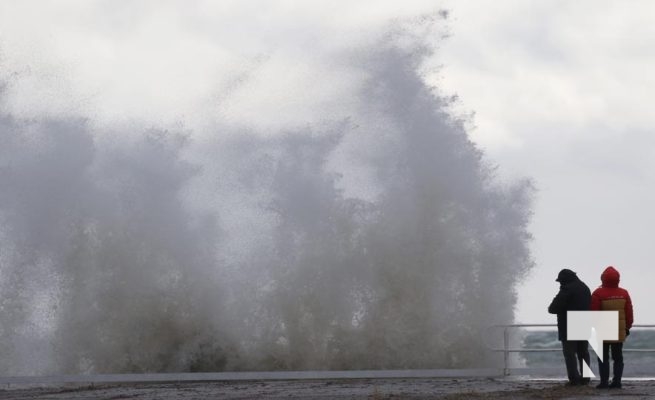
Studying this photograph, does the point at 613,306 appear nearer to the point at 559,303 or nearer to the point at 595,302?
the point at 595,302

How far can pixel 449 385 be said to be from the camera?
16297 mm

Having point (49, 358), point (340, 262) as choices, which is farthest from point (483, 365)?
point (49, 358)

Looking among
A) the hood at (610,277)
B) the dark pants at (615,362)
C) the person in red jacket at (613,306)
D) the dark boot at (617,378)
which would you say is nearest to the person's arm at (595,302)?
the person in red jacket at (613,306)

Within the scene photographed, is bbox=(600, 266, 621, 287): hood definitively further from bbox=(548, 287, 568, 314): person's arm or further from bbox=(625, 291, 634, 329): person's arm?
bbox=(548, 287, 568, 314): person's arm

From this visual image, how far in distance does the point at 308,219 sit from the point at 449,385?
9.63 metres

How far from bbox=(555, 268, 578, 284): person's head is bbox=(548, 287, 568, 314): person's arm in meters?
0.11

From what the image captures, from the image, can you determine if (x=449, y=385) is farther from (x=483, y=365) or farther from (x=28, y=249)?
(x=28, y=249)

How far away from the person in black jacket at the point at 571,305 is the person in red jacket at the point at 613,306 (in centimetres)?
17

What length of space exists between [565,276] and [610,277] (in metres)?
0.58

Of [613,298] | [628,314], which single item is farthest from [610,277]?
[628,314]

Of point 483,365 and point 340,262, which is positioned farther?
point 340,262

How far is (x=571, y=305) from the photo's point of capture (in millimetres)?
15109

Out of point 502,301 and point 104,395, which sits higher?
point 502,301

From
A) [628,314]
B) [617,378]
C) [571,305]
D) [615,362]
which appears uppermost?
[571,305]
